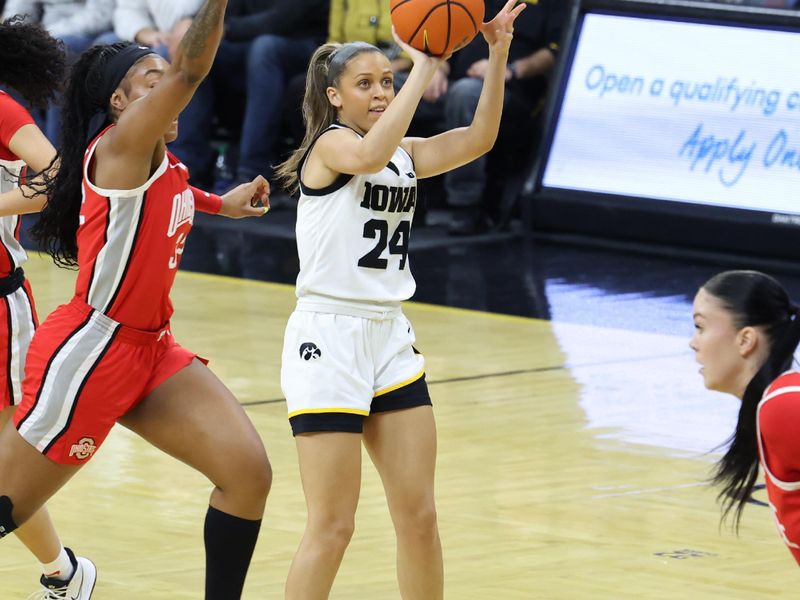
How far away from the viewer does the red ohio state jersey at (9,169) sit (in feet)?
17.8

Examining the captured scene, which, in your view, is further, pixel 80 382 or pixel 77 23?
pixel 77 23

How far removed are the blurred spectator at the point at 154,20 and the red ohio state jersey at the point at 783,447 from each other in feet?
37.3

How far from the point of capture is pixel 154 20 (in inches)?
599

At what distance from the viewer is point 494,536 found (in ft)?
20.6

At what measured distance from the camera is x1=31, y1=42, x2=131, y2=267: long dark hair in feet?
16.6

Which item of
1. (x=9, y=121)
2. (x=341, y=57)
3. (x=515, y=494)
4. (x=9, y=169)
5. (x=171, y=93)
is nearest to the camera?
(x=171, y=93)

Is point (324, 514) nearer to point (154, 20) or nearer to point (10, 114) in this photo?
point (10, 114)

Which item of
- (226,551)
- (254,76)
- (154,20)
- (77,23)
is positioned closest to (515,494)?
(226,551)

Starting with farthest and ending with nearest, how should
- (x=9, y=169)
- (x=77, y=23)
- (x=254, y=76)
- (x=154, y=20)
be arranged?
1. (x=77, y=23)
2. (x=154, y=20)
3. (x=254, y=76)
4. (x=9, y=169)

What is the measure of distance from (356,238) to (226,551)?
0.99 meters

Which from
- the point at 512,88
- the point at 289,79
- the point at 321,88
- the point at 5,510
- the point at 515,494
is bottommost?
the point at 289,79

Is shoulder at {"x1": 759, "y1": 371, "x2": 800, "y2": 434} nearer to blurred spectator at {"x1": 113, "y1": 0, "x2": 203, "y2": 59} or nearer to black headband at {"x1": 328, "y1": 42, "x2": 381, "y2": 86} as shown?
black headband at {"x1": 328, "y1": 42, "x2": 381, "y2": 86}

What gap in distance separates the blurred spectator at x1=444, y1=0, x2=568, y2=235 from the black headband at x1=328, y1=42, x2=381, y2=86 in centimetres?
850

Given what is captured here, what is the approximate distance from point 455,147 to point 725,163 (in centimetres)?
809
